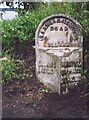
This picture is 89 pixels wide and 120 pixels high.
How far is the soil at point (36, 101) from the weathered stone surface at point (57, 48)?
12 cm

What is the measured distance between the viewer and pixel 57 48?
488 centimetres

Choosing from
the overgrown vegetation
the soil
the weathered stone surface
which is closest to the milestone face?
the weathered stone surface

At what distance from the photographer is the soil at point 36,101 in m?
4.57

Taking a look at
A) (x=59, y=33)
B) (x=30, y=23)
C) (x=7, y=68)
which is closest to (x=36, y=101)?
(x=7, y=68)

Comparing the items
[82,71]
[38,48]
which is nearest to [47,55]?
[38,48]

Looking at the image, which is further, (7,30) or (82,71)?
(7,30)

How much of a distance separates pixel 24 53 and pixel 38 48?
43 centimetres

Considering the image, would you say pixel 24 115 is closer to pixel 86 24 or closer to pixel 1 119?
pixel 1 119

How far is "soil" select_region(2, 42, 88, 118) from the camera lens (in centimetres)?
457

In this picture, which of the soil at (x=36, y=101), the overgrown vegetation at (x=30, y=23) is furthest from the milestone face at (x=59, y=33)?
the soil at (x=36, y=101)

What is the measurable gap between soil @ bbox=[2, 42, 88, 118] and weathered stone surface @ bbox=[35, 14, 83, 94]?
0.38ft

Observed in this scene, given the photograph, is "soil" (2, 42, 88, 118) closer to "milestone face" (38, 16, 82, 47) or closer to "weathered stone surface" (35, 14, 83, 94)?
"weathered stone surface" (35, 14, 83, 94)

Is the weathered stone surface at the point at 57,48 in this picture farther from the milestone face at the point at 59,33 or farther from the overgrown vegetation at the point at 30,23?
the overgrown vegetation at the point at 30,23

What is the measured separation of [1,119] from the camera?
464 cm
